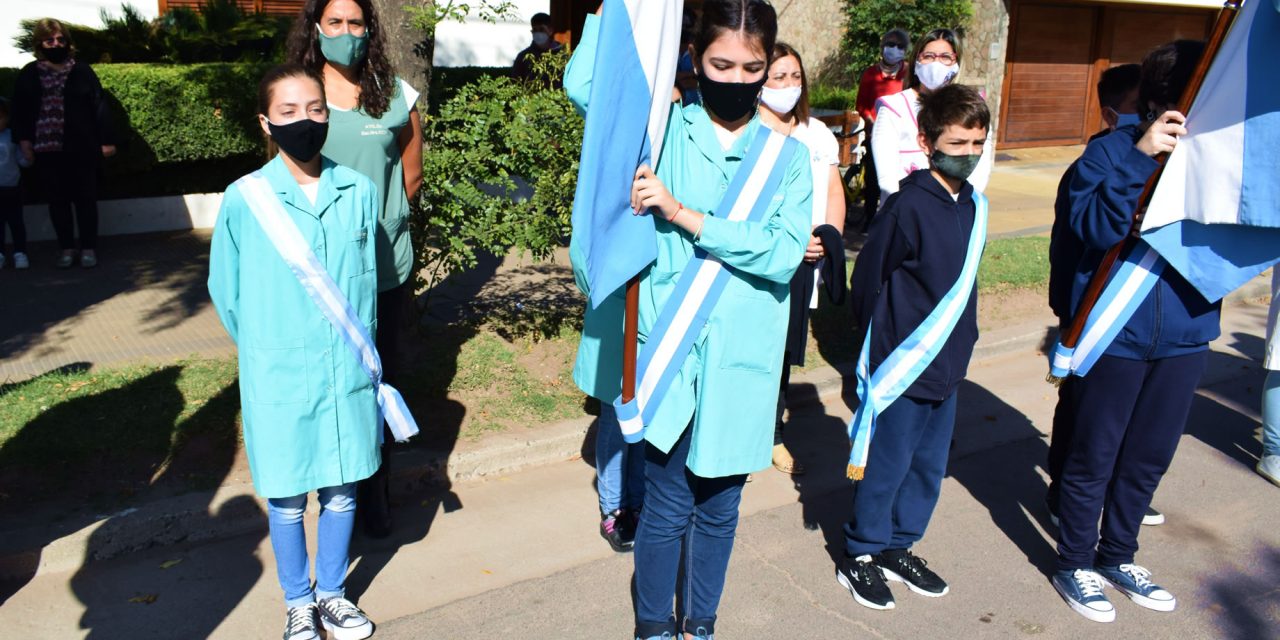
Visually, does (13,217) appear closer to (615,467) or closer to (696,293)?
(615,467)

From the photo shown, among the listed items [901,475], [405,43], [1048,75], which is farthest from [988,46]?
[901,475]

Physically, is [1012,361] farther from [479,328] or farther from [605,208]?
[605,208]

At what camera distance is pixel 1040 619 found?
13.6ft

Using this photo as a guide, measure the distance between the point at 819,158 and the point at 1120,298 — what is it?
5.35ft

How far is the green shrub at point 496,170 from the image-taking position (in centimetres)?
574

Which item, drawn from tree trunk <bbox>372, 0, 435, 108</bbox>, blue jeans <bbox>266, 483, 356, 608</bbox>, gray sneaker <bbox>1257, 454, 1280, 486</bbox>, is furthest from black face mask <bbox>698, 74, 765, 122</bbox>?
gray sneaker <bbox>1257, 454, 1280, 486</bbox>

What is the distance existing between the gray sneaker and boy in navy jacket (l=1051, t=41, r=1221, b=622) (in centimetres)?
169

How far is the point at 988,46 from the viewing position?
1652cm

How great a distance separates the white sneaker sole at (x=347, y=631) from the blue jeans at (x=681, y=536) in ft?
3.12

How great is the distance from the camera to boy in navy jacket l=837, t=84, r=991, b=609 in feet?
12.8

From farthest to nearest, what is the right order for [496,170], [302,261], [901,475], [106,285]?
[106,285], [496,170], [901,475], [302,261]

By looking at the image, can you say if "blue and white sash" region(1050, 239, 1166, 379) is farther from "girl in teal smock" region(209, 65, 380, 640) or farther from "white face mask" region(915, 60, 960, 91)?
"girl in teal smock" region(209, 65, 380, 640)

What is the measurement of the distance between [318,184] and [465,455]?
1.89 meters

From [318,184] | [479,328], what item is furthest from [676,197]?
[479,328]
